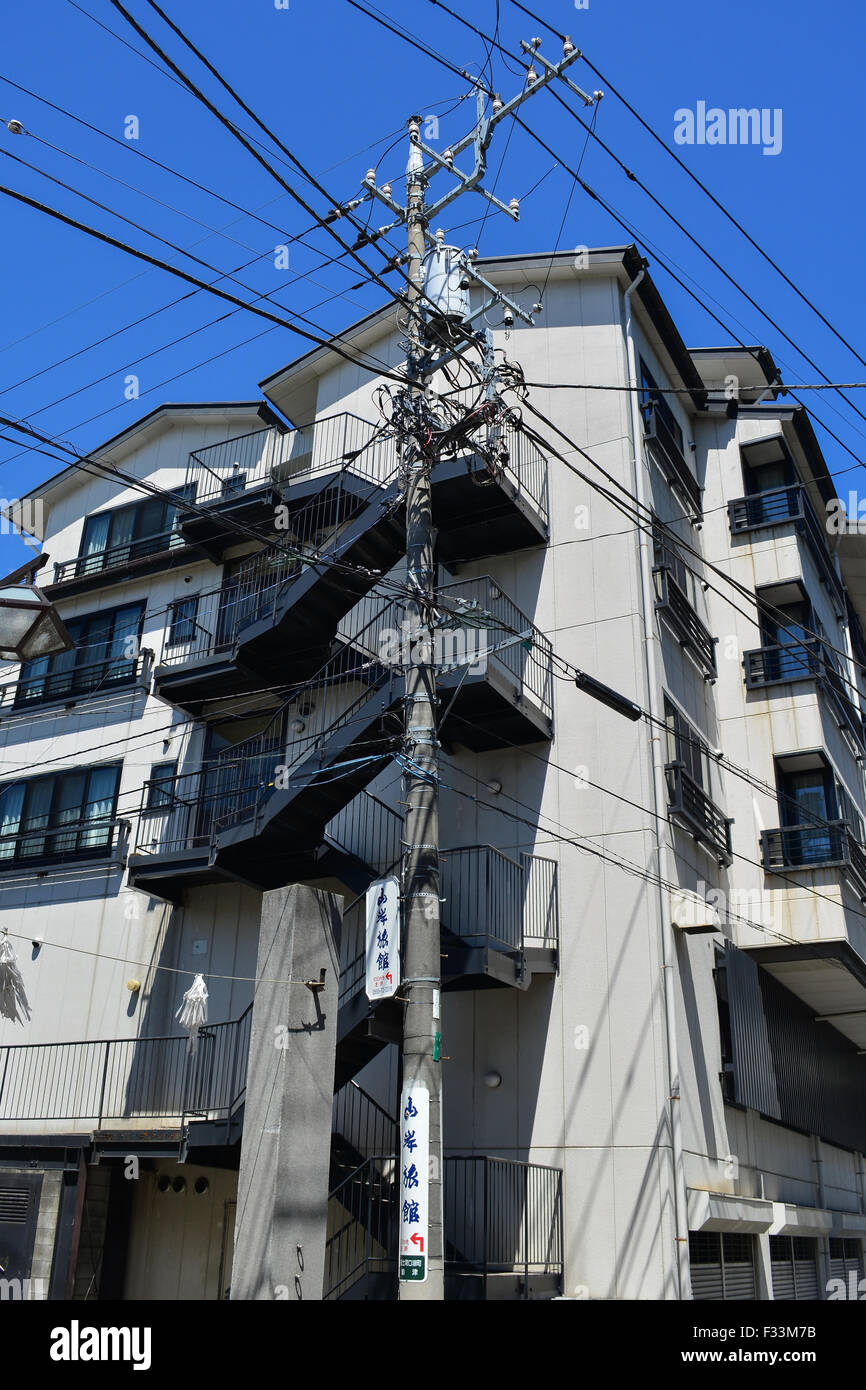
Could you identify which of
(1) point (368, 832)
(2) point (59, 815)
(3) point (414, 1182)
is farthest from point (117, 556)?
(3) point (414, 1182)

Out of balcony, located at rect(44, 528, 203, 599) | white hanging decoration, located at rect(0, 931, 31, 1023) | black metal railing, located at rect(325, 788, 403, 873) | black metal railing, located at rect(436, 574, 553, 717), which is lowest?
white hanging decoration, located at rect(0, 931, 31, 1023)

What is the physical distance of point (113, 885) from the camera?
70.2 ft

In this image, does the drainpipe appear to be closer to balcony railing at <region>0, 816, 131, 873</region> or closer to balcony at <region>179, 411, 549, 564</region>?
balcony at <region>179, 411, 549, 564</region>

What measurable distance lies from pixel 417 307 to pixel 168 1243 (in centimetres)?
1478

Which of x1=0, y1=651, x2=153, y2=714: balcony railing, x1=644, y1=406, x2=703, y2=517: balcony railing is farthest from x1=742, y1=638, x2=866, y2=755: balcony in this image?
x1=0, y1=651, x2=153, y2=714: balcony railing

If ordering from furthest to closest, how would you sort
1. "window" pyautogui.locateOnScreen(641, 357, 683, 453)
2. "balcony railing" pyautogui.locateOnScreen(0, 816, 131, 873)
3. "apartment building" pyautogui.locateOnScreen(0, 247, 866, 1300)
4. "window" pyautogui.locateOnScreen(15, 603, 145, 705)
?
"window" pyautogui.locateOnScreen(15, 603, 145, 705)
"balcony railing" pyautogui.locateOnScreen(0, 816, 131, 873)
"window" pyautogui.locateOnScreen(641, 357, 683, 453)
"apartment building" pyautogui.locateOnScreen(0, 247, 866, 1300)

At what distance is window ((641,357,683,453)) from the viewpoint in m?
20.6

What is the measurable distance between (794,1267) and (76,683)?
58.3 feet

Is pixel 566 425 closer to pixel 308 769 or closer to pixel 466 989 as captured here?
pixel 308 769

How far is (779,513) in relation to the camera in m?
22.8

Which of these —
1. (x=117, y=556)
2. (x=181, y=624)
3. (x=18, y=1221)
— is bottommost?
(x=18, y=1221)

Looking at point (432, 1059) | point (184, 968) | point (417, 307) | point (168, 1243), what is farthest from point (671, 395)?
point (168, 1243)

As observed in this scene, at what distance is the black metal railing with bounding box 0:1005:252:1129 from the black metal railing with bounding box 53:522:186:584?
1011 centimetres

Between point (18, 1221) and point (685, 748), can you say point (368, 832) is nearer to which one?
point (685, 748)
